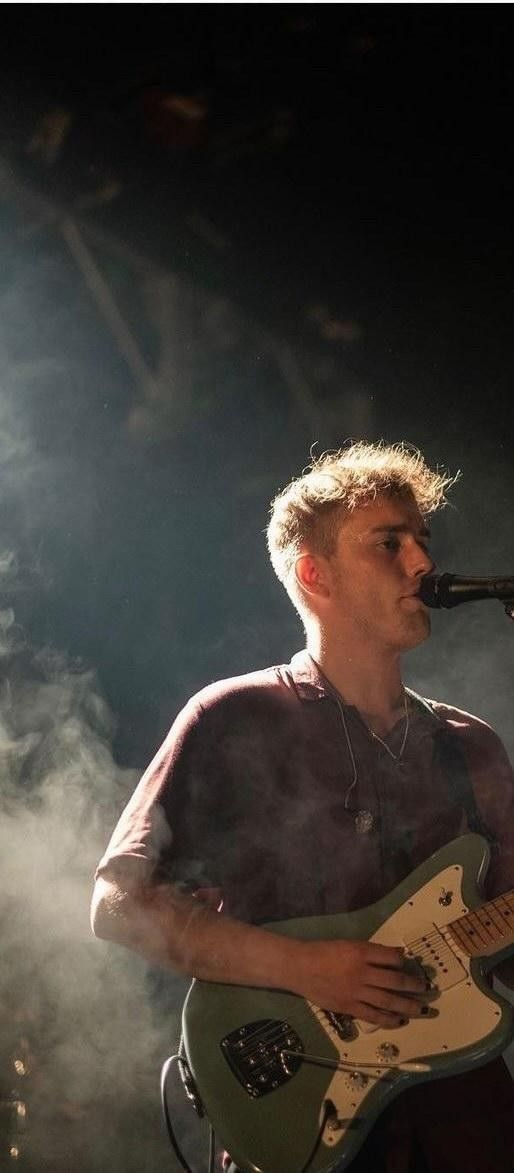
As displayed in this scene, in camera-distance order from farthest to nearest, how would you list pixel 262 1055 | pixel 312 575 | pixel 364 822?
pixel 312 575 → pixel 364 822 → pixel 262 1055

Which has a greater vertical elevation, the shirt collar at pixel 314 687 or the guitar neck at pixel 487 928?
the shirt collar at pixel 314 687

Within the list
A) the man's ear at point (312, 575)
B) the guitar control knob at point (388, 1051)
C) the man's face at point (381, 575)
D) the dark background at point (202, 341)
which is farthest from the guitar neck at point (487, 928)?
the dark background at point (202, 341)

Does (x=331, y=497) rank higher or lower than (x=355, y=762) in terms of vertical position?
higher

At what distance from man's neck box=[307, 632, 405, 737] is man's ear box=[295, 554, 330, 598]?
0.50 ft

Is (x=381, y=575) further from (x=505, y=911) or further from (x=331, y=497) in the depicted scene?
(x=505, y=911)

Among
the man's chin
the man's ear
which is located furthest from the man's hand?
the man's ear

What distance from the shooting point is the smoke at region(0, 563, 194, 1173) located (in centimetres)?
218

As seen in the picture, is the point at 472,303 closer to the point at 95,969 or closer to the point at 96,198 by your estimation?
the point at 96,198

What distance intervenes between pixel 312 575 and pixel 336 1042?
1.05 metres

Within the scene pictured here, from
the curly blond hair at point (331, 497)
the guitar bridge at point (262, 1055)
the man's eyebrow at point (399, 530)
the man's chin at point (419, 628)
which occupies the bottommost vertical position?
the guitar bridge at point (262, 1055)

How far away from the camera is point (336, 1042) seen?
1.55 metres

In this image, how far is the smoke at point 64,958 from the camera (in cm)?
218

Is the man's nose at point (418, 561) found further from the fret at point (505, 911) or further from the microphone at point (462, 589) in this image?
the fret at point (505, 911)

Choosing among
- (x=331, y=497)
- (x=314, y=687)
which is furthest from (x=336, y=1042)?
(x=331, y=497)
